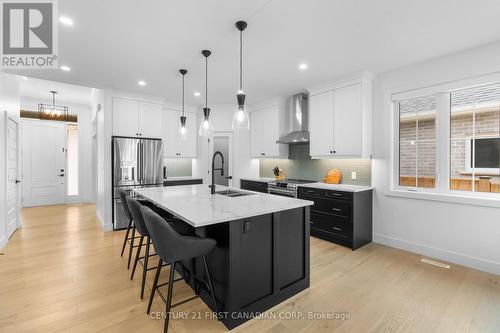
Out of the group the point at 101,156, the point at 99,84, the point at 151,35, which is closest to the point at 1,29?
the point at 151,35

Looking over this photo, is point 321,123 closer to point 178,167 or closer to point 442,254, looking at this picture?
point 442,254

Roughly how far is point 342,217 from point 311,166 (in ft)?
5.02

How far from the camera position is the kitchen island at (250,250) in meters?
1.91

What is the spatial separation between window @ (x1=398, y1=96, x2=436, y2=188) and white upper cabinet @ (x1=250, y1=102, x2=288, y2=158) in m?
2.30

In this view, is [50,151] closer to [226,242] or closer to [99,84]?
[99,84]

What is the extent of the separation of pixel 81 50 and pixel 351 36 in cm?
330

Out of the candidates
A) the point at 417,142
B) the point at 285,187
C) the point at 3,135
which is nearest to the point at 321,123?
the point at 285,187

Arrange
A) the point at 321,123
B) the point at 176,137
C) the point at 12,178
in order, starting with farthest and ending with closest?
1. the point at 176,137
2. the point at 321,123
3. the point at 12,178

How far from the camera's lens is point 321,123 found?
4.29m

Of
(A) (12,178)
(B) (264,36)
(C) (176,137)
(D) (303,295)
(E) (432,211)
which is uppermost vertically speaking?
(B) (264,36)

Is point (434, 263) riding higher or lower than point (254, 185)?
lower

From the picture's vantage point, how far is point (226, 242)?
76.1 inches

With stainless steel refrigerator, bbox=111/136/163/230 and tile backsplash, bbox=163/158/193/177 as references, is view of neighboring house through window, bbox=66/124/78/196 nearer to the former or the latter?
tile backsplash, bbox=163/158/193/177

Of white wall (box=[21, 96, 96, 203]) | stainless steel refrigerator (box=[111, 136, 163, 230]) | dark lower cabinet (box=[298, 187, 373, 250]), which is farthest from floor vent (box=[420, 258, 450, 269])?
white wall (box=[21, 96, 96, 203])
